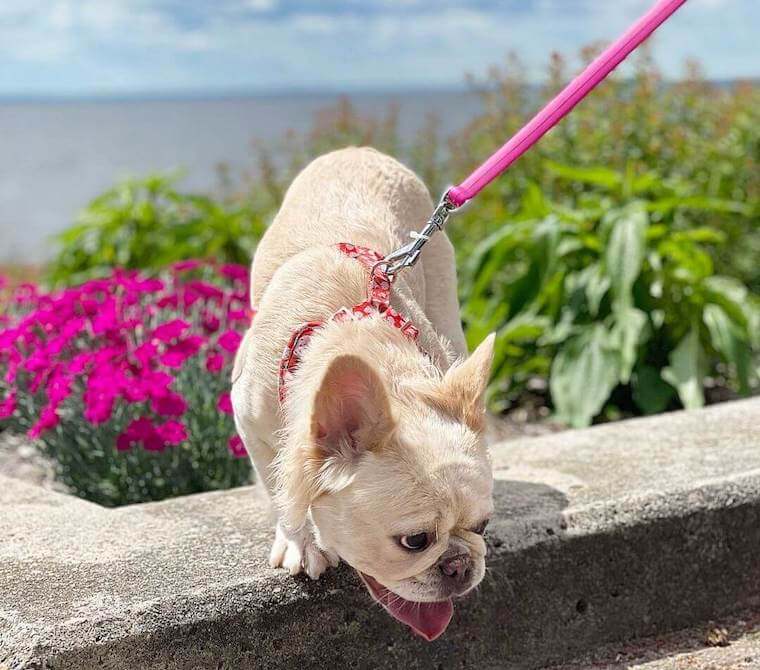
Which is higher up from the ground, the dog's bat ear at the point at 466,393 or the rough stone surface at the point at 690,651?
the dog's bat ear at the point at 466,393

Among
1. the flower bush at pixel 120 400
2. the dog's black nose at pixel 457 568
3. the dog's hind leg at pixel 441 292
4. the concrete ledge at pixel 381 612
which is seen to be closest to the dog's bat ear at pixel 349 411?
the dog's black nose at pixel 457 568

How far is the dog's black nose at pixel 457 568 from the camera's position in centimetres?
268

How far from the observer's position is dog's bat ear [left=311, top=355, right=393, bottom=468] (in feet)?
8.24

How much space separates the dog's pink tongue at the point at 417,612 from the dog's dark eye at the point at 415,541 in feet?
1.04

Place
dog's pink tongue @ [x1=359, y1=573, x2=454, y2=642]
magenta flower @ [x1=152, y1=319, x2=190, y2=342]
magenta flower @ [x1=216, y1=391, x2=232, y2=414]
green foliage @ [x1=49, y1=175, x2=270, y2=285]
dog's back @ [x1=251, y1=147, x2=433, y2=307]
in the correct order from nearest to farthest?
dog's pink tongue @ [x1=359, y1=573, x2=454, y2=642], dog's back @ [x1=251, y1=147, x2=433, y2=307], magenta flower @ [x1=216, y1=391, x2=232, y2=414], magenta flower @ [x1=152, y1=319, x2=190, y2=342], green foliage @ [x1=49, y1=175, x2=270, y2=285]

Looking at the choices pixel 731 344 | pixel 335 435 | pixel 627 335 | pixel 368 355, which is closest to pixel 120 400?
pixel 368 355

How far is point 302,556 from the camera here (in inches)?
123

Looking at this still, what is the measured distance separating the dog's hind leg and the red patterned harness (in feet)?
2.10

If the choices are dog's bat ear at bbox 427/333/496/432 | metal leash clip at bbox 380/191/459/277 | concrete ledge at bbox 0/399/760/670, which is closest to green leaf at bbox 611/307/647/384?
concrete ledge at bbox 0/399/760/670

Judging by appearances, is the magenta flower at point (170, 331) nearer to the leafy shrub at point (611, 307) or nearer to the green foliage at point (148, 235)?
the leafy shrub at point (611, 307)

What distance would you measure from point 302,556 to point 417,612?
41 centimetres

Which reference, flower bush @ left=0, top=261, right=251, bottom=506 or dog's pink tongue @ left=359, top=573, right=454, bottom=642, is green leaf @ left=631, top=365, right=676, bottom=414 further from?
dog's pink tongue @ left=359, top=573, right=454, bottom=642

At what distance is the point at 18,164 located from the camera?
36.0 metres

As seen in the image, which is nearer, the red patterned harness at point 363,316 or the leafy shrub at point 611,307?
the red patterned harness at point 363,316
